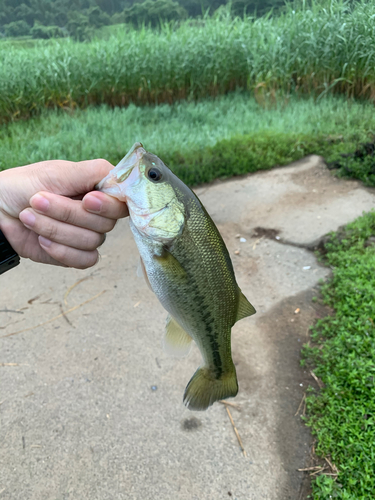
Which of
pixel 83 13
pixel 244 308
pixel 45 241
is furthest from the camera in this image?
pixel 83 13

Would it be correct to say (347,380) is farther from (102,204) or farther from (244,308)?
(102,204)

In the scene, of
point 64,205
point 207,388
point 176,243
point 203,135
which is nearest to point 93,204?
point 64,205

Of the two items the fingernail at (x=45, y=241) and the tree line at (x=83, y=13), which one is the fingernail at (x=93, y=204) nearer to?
the fingernail at (x=45, y=241)

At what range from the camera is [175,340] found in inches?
52.3

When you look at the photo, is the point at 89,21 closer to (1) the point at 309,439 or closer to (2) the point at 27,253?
(2) the point at 27,253

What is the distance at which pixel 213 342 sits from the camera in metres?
1.24

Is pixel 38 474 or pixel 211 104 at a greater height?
pixel 211 104

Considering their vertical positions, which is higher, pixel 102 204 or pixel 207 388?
pixel 102 204

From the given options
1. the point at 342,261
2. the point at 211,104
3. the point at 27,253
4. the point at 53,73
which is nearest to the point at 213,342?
the point at 27,253

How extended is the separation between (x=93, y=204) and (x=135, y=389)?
154cm

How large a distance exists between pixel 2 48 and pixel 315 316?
7376mm

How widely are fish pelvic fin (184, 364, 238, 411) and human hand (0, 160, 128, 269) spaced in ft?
2.29

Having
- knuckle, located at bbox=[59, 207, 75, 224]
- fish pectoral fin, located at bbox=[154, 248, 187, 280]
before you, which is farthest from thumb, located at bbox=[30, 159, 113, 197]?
fish pectoral fin, located at bbox=[154, 248, 187, 280]

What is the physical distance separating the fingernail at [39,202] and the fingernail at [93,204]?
0.16 m
